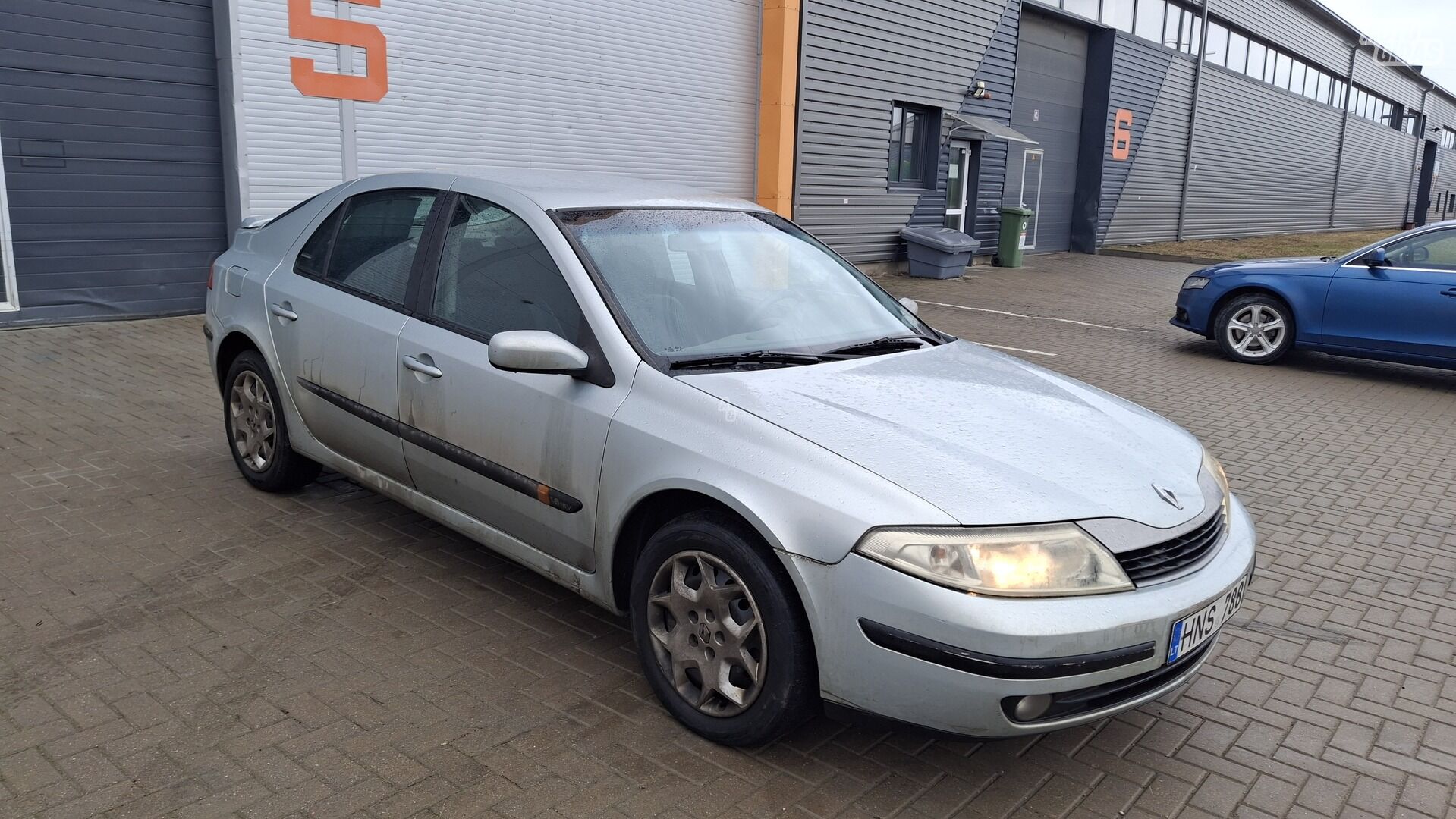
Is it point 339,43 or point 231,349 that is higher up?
point 339,43

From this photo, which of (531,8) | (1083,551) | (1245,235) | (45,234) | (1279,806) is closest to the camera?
(1083,551)

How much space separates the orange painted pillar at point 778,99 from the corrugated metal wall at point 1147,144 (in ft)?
34.8

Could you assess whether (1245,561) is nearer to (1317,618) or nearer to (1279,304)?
(1317,618)

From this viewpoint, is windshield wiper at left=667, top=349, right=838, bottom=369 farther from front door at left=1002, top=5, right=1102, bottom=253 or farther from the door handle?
front door at left=1002, top=5, right=1102, bottom=253

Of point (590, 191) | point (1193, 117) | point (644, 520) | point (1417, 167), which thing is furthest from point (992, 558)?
point (1417, 167)

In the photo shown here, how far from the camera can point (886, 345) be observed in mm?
4039

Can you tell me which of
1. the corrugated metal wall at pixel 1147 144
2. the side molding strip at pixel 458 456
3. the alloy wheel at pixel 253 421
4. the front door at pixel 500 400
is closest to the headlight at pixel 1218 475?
the front door at pixel 500 400

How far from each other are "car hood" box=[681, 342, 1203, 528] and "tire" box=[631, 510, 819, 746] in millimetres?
336

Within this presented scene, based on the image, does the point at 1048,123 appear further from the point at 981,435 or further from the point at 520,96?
the point at 981,435

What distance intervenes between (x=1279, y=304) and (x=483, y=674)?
9.22 m

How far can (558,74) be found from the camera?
1300cm

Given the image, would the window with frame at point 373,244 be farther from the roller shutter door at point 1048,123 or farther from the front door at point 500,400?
the roller shutter door at point 1048,123

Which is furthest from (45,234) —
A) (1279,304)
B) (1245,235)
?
(1245,235)

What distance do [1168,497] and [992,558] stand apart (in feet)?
2.42
